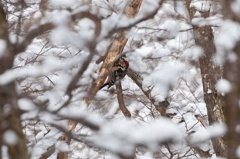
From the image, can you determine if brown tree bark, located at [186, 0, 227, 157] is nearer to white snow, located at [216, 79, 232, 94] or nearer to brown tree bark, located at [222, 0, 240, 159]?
white snow, located at [216, 79, 232, 94]

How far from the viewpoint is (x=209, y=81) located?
604cm

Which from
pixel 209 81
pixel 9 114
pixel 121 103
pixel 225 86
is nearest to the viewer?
pixel 9 114

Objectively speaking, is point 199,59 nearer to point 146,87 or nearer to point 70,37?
point 146,87

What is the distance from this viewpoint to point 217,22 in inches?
212

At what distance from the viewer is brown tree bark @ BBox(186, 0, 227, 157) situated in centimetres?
559

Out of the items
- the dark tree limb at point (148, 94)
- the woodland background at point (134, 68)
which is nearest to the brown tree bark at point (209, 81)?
the woodland background at point (134, 68)

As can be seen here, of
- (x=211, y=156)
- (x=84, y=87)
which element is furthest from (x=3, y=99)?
(x=211, y=156)

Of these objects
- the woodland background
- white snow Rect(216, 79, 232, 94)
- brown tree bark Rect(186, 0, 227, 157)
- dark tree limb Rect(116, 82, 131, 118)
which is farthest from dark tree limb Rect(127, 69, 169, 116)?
white snow Rect(216, 79, 232, 94)

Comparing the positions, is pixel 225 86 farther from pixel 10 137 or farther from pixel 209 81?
pixel 209 81


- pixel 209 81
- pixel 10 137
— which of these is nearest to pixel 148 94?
pixel 209 81

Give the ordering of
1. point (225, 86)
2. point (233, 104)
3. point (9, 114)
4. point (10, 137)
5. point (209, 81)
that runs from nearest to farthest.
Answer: point (233, 104), point (9, 114), point (10, 137), point (225, 86), point (209, 81)

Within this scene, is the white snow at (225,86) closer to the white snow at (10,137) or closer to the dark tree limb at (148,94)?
the white snow at (10,137)

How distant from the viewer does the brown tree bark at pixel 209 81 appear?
18.3 ft

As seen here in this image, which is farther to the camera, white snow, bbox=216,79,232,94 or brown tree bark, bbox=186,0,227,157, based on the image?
brown tree bark, bbox=186,0,227,157
